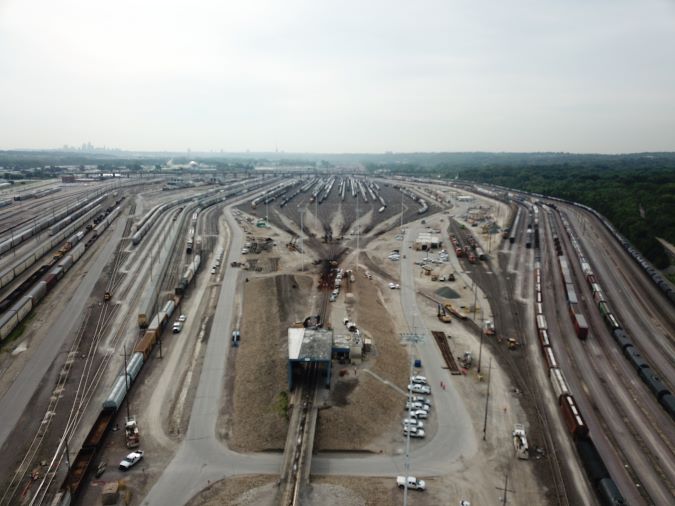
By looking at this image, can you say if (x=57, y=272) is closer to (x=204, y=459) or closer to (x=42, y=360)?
(x=42, y=360)

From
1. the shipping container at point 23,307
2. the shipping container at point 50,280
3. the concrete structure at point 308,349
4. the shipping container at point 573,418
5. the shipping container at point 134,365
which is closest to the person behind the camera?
the shipping container at point 573,418

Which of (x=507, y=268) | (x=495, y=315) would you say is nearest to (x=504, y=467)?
(x=495, y=315)

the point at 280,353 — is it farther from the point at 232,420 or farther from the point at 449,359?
the point at 449,359

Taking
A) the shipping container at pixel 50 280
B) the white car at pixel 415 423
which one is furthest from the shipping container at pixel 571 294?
the shipping container at pixel 50 280

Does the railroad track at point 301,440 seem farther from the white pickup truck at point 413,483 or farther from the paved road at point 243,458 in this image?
the white pickup truck at point 413,483

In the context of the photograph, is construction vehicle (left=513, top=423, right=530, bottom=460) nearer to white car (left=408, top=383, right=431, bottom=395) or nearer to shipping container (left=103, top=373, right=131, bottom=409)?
white car (left=408, top=383, right=431, bottom=395)

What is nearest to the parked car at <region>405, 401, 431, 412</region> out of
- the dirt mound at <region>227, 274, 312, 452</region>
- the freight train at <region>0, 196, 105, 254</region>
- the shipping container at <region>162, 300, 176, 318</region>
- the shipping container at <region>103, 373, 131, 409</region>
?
the dirt mound at <region>227, 274, 312, 452</region>
